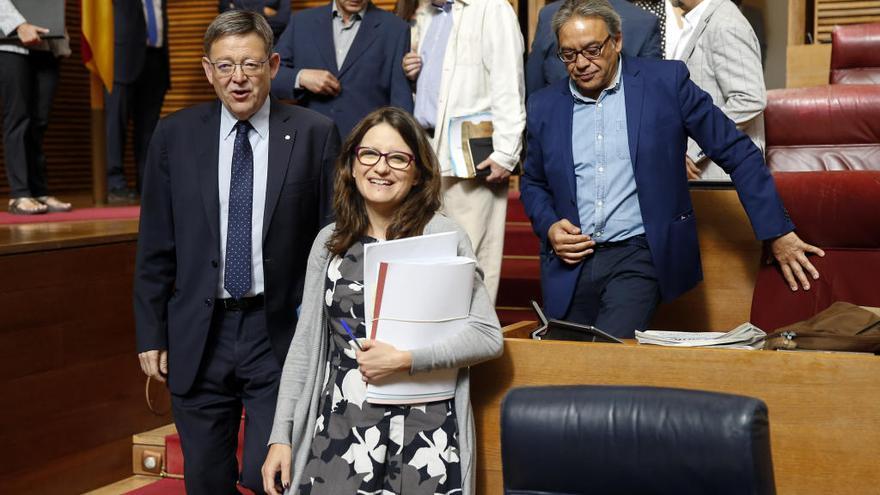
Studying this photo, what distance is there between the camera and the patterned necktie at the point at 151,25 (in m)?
5.92

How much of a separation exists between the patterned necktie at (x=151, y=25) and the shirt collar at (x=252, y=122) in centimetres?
352

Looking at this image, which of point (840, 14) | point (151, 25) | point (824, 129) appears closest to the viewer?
point (824, 129)

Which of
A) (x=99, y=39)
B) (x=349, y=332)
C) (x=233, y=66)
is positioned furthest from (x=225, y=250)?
(x=99, y=39)

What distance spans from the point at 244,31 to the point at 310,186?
0.41m

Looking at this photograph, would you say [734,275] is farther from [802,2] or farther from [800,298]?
[802,2]

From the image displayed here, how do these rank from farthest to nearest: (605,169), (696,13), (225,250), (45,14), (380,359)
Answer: (45,14) < (696,13) < (605,169) < (225,250) < (380,359)

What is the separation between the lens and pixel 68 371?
3902 mm

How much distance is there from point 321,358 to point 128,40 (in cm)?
397

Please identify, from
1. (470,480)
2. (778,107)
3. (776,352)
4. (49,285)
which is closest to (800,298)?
(776,352)

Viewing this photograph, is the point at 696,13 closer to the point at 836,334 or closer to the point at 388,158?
the point at 836,334

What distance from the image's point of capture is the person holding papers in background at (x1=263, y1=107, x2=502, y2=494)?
7.15ft

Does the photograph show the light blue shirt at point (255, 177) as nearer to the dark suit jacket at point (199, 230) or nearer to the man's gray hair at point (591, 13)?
the dark suit jacket at point (199, 230)

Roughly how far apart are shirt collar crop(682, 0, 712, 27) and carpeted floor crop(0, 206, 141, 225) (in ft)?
8.74

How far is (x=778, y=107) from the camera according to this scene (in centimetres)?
416
